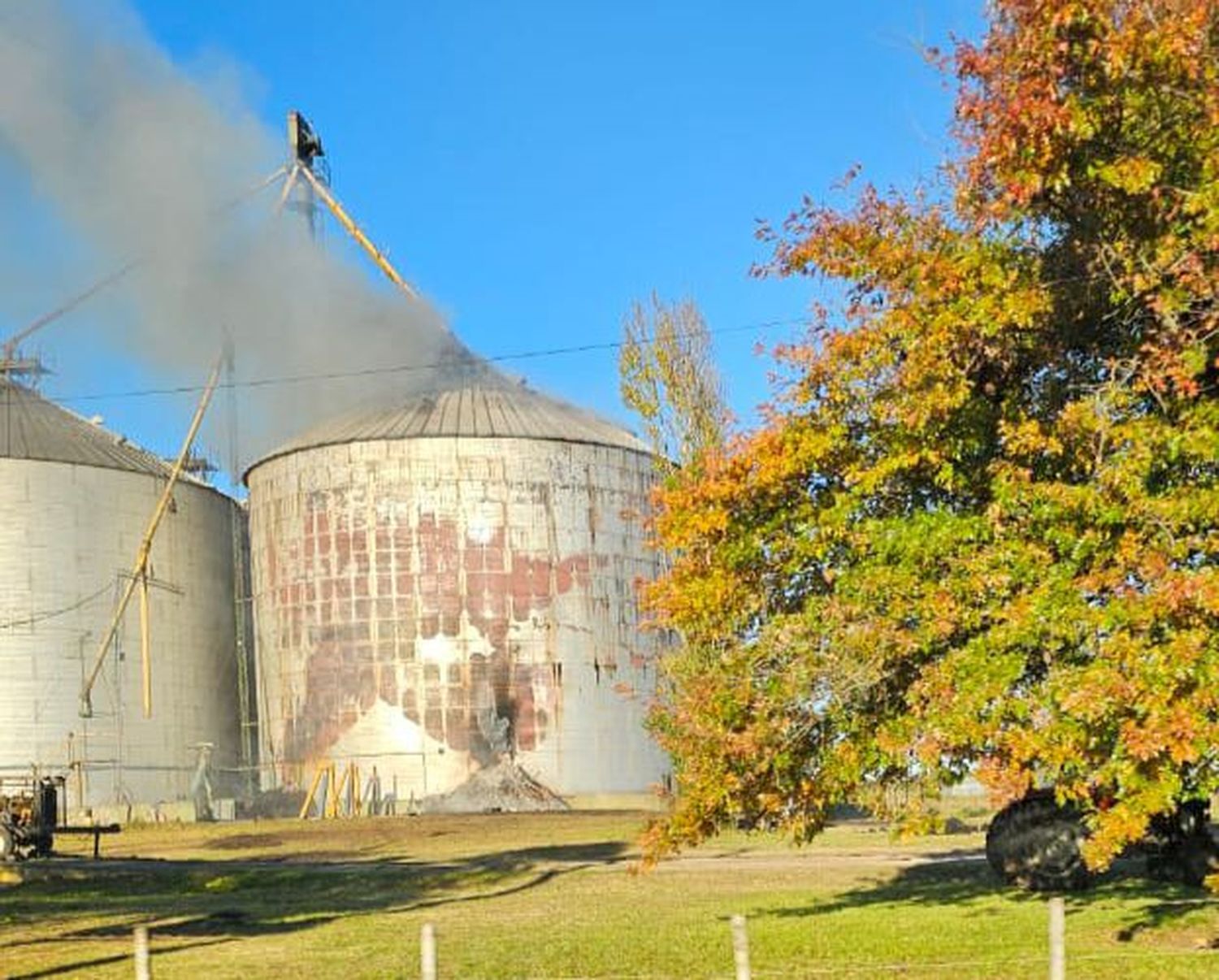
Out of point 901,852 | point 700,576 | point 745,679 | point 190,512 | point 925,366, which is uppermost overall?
point 190,512

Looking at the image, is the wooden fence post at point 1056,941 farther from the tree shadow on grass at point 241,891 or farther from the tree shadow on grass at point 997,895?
the tree shadow on grass at point 241,891

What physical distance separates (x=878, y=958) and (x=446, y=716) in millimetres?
48125

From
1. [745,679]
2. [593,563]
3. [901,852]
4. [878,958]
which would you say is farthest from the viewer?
[593,563]

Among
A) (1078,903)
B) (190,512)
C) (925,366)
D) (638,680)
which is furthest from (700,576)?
(190,512)

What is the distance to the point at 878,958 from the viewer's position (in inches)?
793

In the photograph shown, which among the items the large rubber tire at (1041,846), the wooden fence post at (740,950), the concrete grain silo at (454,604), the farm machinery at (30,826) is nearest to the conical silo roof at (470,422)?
the concrete grain silo at (454,604)

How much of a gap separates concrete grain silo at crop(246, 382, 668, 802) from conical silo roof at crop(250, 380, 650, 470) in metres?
0.14

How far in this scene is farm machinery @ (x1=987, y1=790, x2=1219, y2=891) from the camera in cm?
2677

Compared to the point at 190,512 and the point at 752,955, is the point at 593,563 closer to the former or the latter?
the point at 190,512

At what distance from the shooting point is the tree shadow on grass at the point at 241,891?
26.4 meters

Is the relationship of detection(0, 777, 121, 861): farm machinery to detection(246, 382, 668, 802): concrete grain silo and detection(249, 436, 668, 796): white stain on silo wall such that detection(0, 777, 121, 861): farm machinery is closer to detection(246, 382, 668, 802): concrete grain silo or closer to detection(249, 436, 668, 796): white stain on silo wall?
detection(246, 382, 668, 802): concrete grain silo

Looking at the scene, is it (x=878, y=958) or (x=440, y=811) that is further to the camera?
(x=440, y=811)

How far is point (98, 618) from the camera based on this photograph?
68938mm

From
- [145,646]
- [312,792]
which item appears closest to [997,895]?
[312,792]
